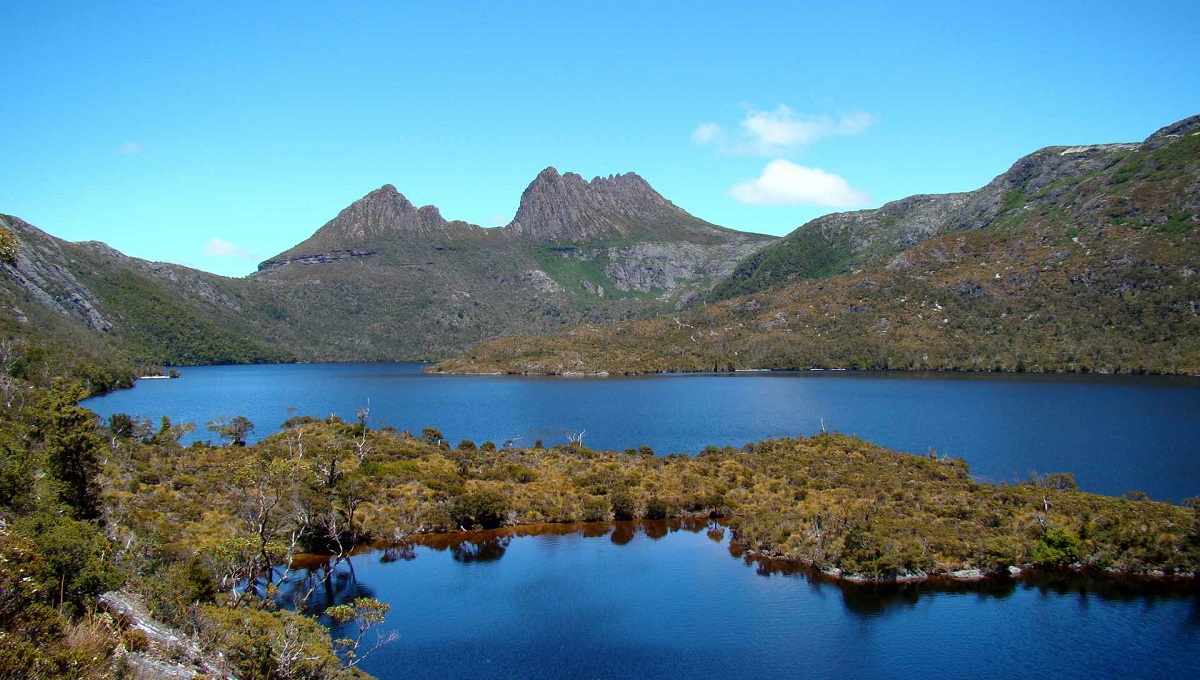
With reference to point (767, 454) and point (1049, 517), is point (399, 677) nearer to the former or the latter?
point (1049, 517)

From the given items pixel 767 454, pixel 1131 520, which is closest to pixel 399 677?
pixel 1131 520

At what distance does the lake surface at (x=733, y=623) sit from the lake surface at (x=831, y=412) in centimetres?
3359

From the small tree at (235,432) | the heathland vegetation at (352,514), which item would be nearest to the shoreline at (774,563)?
the heathland vegetation at (352,514)

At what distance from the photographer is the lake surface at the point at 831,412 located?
259 feet

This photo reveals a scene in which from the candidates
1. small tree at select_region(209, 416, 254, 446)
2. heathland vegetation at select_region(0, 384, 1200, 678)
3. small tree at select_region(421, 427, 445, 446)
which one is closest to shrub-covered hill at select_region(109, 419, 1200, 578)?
heathland vegetation at select_region(0, 384, 1200, 678)

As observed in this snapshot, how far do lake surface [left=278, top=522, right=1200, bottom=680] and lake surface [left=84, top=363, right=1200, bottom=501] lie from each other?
3359 cm

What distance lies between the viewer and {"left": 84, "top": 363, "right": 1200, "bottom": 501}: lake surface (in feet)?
259

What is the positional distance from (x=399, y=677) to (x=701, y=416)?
91106mm

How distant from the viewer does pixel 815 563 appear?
1769 inches

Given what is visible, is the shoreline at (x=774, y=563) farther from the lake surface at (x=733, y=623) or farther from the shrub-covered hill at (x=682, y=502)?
the lake surface at (x=733, y=623)

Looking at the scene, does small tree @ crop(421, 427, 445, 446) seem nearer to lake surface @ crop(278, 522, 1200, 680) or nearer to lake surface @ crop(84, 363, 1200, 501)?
lake surface @ crop(84, 363, 1200, 501)

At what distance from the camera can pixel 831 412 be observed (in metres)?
120

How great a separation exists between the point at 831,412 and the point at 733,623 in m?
89.6

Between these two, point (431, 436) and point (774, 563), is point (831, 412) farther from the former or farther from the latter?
point (774, 563)
